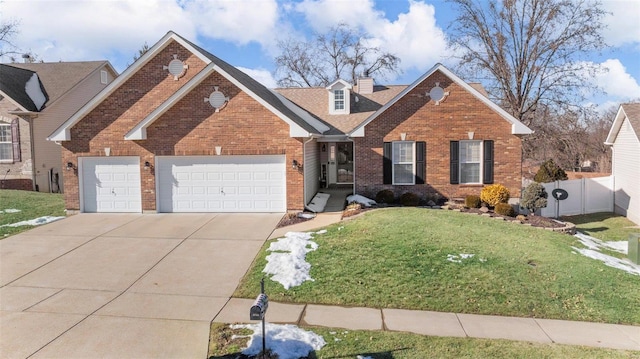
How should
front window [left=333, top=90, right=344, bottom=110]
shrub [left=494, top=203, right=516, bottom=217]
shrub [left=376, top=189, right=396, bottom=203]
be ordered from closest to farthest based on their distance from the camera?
1. shrub [left=494, top=203, right=516, bottom=217]
2. shrub [left=376, top=189, right=396, bottom=203]
3. front window [left=333, top=90, right=344, bottom=110]

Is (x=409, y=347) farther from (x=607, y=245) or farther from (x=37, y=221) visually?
(x=37, y=221)

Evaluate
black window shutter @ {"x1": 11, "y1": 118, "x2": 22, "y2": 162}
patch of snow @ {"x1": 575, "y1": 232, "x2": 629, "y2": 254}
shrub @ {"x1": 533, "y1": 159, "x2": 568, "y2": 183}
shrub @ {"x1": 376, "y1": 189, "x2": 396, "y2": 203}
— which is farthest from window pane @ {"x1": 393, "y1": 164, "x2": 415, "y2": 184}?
black window shutter @ {"x1": 11, "y1": 118, "x2": 22, "y2": 162}

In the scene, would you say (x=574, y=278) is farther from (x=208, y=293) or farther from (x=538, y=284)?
(x=208, y=293)

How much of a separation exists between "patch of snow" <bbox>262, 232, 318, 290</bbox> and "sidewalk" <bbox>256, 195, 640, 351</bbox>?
96 centimetres

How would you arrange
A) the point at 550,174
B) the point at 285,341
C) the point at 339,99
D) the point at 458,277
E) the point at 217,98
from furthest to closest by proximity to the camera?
the point at 339,99
the point at 550,174
the point at 217,98
the point at 458,277
the point at 285,341

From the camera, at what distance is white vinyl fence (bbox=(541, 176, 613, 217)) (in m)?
19.3

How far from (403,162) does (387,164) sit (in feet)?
2.16

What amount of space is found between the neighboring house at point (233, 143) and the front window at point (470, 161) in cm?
4

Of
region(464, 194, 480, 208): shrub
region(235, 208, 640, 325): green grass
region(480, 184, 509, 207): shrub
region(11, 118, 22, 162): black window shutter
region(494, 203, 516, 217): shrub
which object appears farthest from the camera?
region(11, 118, 22, 162): black window shutter

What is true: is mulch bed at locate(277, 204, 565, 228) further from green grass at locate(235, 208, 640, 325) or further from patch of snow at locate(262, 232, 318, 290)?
green grass at locate(235, 208, 640, 325)

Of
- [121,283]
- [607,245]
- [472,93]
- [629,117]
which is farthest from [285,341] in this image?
[629,117]

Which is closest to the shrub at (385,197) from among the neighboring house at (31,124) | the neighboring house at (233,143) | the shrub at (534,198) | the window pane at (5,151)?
the neighboring house at (233,143)

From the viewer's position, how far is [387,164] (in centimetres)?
1681

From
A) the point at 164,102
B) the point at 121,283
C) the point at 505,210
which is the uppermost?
the point at 164,102
